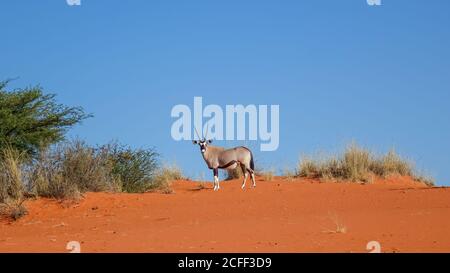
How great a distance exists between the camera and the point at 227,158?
22.9 m

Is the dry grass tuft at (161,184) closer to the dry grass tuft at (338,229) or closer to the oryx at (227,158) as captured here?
the oryx at (227,158)

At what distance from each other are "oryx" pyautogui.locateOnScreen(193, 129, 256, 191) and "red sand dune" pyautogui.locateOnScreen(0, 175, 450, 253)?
27.2 inches

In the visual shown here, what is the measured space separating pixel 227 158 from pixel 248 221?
7.18 metres

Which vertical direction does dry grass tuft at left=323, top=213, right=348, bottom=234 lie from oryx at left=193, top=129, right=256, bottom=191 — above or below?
below

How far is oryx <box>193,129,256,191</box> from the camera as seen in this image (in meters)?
22.8

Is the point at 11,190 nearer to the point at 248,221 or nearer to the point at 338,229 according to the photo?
the point at 248,221

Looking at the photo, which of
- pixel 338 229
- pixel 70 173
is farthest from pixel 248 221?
pixel 70 173

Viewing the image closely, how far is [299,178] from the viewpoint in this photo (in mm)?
25562

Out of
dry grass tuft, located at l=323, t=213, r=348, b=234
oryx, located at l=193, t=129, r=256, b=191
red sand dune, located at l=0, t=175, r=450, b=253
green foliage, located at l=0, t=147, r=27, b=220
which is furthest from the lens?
oryx, located at l=193, t=129, r=256, b=191

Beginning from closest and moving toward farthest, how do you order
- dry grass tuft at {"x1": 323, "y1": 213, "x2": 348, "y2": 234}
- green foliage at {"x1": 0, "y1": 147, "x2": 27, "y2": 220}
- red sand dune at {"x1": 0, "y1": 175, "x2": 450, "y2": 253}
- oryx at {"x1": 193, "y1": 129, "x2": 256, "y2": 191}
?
1. red sand dune at {"x1": 0, "y1": 175, "x2": 450, "y2": 253}
2. dry grass tuft at {"x1": 323, "y1": 213, "x2": 348, "y2": 234}
3. green foliage at {"x1": 0, "y1": 147, "x2": 27, "y2": 220}
4. oryx at {"x1": 193, "y1": 129, "x2": 256, "y2": 191}

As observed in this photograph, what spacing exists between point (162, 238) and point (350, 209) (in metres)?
5.98

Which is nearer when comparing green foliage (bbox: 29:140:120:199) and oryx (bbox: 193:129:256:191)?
green foliage (bbox: 29:140:120:199)

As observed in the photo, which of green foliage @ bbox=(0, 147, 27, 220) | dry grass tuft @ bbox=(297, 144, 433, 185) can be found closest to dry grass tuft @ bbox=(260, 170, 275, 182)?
dry grass tuft @ bbox=(297, 144, 433, 185)

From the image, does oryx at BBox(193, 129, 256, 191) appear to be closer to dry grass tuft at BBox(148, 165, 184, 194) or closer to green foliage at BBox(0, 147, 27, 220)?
dry grass tuft at BBox(148, 165, 184, 194)
